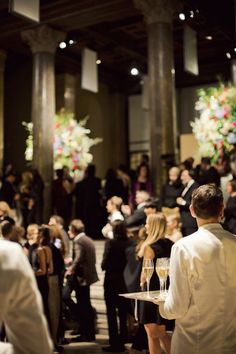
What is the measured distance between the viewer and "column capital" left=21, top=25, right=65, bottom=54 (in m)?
13.4

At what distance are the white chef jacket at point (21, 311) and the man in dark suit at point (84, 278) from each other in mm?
5091

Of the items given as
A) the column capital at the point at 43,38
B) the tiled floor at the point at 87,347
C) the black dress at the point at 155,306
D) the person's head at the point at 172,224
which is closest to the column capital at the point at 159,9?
the column capital at the point at 43,38

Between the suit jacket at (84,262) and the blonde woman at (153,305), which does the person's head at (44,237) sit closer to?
the suit jacket at (84,262)

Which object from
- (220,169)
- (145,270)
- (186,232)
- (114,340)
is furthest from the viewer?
(220,169)

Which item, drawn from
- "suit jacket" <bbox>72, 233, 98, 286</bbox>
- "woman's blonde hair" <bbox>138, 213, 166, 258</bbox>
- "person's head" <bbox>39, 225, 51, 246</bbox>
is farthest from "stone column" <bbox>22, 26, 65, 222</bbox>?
"woman's blonde hair" <bbox>138, 213, 166, 258</bbox>

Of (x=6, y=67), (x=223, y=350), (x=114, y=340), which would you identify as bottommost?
(x=114, y=340)

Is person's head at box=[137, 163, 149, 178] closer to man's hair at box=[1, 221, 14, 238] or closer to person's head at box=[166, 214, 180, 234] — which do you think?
person's head at box=[166, 214, 180, 234]

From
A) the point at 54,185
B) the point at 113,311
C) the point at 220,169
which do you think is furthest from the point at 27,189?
the point at 113,311

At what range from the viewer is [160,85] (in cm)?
1136

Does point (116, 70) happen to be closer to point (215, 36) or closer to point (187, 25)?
point (215, 36)

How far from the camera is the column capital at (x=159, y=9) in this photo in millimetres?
11594

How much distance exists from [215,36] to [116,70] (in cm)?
471

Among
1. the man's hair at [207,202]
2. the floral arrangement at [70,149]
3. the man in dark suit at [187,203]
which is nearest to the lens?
the man's hair at [207,202]

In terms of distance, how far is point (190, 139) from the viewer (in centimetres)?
1742
